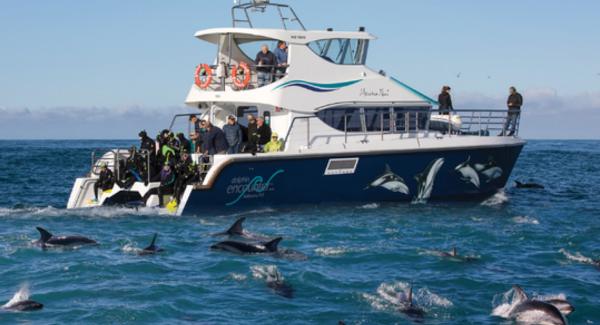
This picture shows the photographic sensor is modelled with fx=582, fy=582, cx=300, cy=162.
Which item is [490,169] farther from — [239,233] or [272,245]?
[272,245]

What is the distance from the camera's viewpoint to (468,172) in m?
15.6

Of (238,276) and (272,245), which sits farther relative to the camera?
(272,245)

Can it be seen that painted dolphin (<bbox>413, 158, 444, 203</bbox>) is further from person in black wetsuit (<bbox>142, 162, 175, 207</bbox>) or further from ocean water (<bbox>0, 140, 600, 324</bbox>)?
person in black wetsuit (<bbox>142, 162, 175, 207</bbox>)

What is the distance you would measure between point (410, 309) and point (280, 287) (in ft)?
5.86

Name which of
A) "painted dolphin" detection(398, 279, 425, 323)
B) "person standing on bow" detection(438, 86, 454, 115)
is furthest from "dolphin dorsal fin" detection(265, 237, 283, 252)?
"person standing on bow" detection(438, 86, 454, 115)

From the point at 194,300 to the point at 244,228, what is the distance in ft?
14.3

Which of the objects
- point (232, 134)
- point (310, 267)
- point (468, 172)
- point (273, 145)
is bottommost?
point (310, 267)

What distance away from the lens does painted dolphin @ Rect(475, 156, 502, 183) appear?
15.8 metres

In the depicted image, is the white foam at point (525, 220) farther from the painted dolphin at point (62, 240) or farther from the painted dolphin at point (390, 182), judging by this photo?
the painted dolphin at point (62, 240)

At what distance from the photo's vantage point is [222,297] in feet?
24.2

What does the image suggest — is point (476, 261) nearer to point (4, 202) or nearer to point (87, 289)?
point (87, 289)

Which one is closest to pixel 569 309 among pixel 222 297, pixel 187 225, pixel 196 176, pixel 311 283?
pixel 311 283

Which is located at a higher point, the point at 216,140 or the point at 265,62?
the point at 265,62

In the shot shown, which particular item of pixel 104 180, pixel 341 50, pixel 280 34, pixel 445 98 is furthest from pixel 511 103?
pixel 104 180
